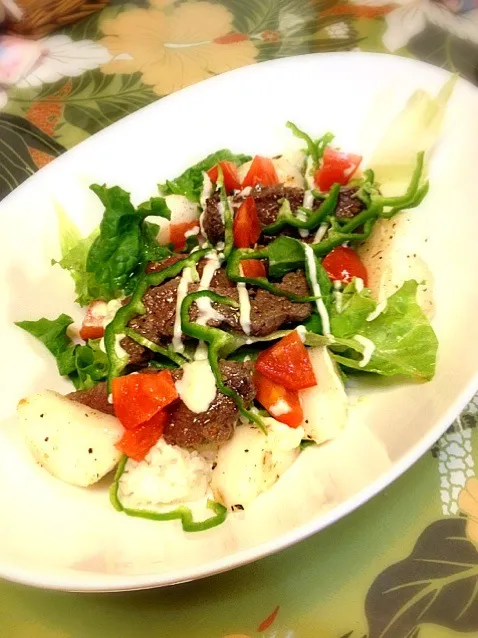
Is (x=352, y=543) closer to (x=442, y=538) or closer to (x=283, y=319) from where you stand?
(x=442, y=538)

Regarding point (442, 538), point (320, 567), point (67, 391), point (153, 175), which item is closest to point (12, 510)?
point (67, 391)

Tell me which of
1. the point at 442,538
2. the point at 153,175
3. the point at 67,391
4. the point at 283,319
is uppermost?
the point at 153,175

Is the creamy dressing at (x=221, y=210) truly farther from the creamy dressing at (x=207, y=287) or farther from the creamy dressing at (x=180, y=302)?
the creamy dressing at (x=180, y=302)

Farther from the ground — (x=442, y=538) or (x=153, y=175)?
(x=153, y=175)

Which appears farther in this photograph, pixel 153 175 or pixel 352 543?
pixel 153 175

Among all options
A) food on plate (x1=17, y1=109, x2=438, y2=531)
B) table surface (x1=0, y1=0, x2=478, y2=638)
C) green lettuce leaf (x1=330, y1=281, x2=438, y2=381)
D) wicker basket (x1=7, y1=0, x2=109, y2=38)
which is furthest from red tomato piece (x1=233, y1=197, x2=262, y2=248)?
wicker basket (x1=7, y1=0, x2=109, y2=38)

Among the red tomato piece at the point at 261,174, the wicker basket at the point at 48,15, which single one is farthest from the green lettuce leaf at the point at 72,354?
the wicker basket at the point at 48,15
